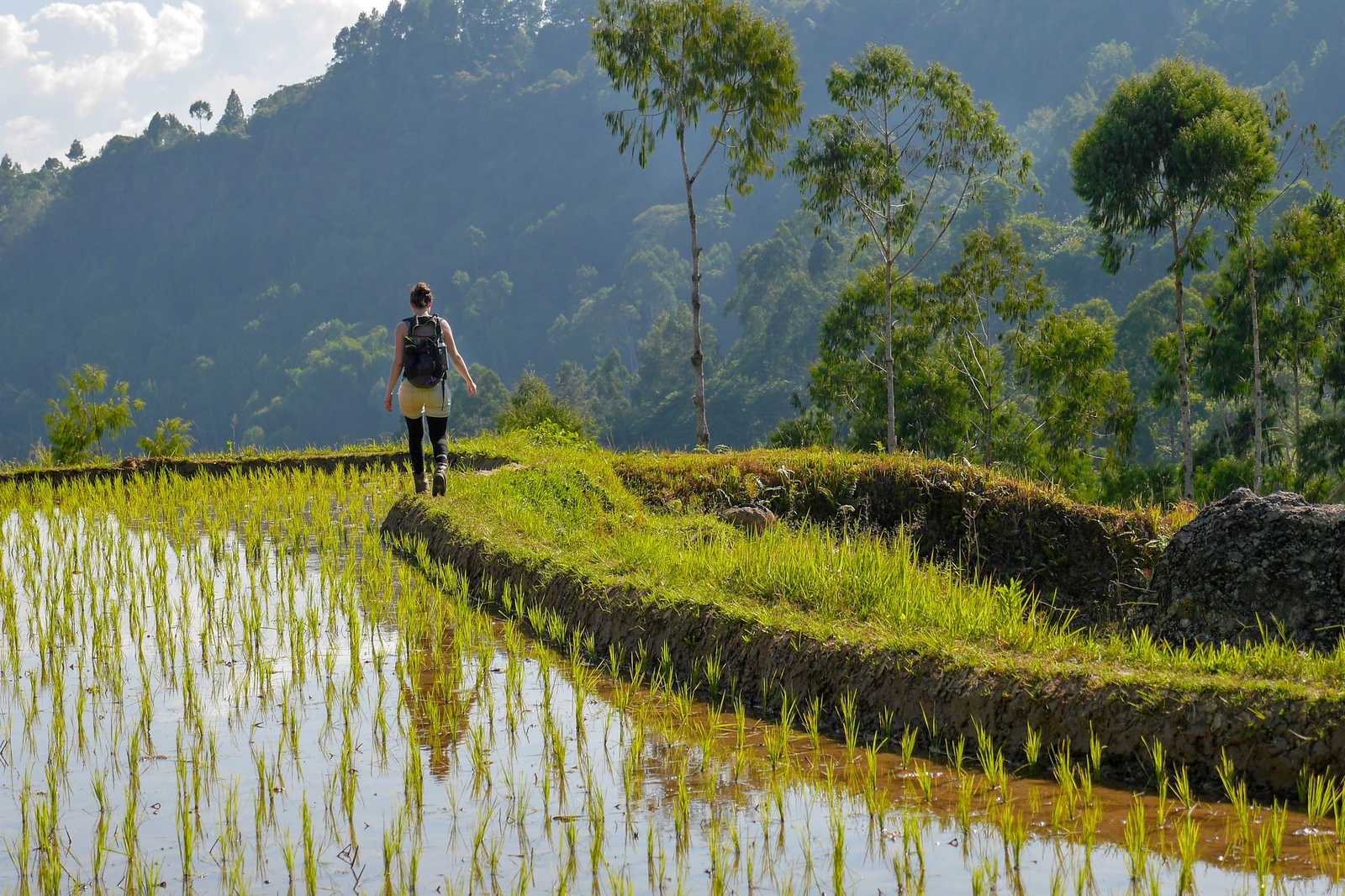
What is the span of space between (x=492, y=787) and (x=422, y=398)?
697 centimetres

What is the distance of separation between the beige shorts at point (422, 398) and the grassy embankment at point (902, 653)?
5.82 feet

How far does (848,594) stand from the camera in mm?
7078

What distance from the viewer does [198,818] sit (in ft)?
15.5

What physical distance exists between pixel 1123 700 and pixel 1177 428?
52.9m

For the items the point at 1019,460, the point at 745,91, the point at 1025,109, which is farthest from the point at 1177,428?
the point at 1025,109

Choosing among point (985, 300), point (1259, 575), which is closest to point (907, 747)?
point (1259, 575)

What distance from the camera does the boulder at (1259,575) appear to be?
7.49 m

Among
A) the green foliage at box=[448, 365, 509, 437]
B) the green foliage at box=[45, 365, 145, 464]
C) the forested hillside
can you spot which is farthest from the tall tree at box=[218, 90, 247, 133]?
the green foliage at box=[45, 365, 145, 464]

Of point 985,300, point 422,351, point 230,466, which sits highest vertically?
point 985,300

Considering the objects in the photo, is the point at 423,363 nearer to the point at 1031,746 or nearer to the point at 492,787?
the point at 492,787

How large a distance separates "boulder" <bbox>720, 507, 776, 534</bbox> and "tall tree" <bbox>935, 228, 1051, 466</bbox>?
24.8 meters

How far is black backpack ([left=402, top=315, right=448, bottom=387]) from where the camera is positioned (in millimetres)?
11539

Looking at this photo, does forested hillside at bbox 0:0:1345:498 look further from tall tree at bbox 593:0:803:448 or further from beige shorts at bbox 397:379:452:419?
beige shorts at bbox 397:379:452:419

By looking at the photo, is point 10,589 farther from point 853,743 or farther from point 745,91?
point 745,91
